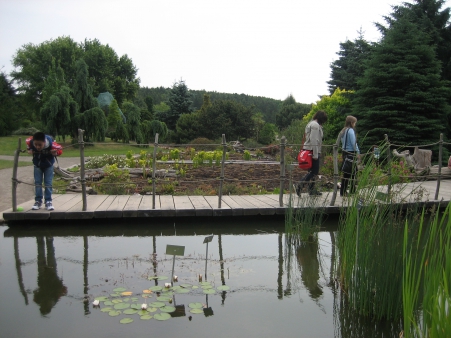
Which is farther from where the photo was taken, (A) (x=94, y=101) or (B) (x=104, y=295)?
(A) (x=94, y=101)

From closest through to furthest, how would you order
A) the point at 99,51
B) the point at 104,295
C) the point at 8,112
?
1. the point at 104,295
2. the point at 8,112
3. the point at 99,51

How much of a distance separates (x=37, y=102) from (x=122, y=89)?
9.16 m

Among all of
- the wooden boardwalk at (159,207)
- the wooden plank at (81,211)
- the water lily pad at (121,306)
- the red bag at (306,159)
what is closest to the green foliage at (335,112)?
the wooden boardwalk at (159,207)

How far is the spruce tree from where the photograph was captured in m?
12.9

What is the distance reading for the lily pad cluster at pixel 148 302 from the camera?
328 centimetres

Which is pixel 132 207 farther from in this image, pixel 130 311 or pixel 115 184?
pixel 130 311

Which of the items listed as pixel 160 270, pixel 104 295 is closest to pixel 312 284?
pixel 160 270

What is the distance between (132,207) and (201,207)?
102 cm

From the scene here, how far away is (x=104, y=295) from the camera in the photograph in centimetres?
366

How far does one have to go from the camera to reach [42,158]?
591cm

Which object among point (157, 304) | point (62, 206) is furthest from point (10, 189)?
point (157, 304)

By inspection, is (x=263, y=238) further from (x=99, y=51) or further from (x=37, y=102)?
(x=99, y=51)

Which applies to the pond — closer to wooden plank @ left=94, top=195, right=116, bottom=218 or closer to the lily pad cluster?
the lily pad cluster

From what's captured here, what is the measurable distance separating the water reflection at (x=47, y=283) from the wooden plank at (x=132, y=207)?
1.16 metres
